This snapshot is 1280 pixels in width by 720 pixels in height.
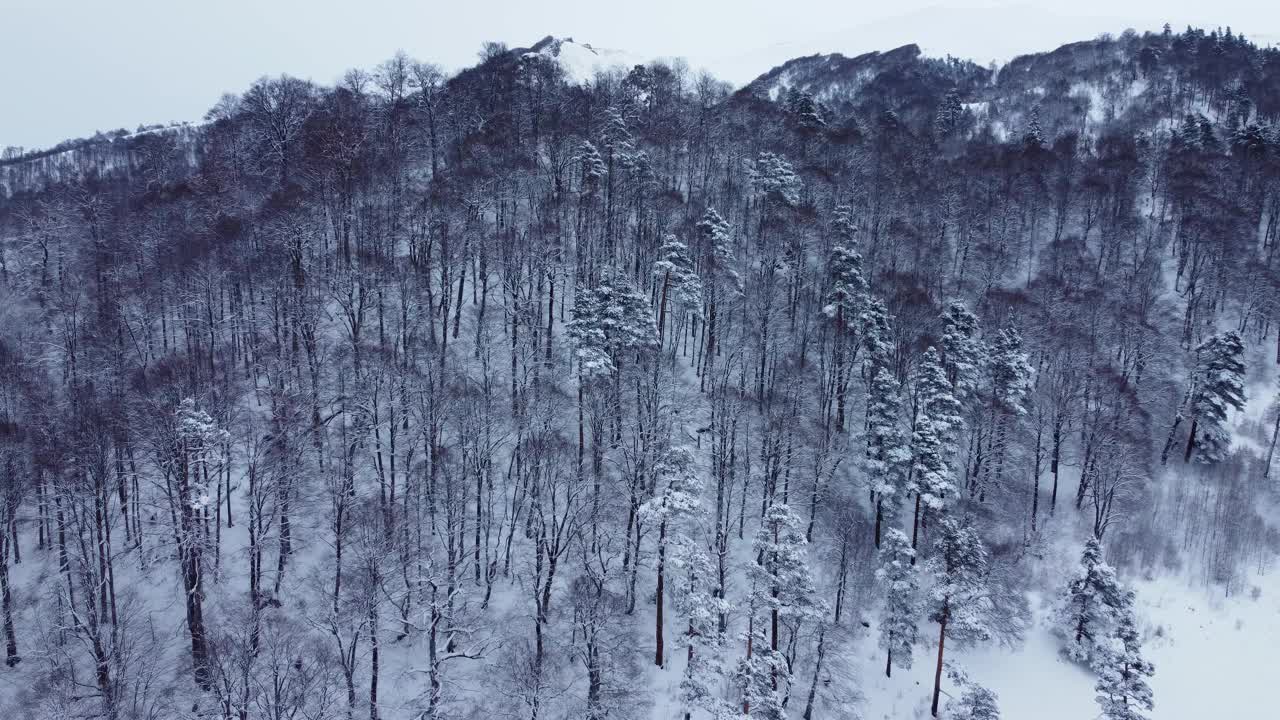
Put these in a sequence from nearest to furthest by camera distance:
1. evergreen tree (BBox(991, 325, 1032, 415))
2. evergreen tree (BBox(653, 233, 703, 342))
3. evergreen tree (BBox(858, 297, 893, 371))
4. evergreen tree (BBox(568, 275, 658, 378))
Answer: evergreen tree (BBox(568, 275, 658, 378)) → evergreen tree (BBox(991, 325, 1032, 415)) → evergreen tree (BBox(858, 297, 893, 371)) → evergreen tree (BBox(653, 233, 703, 342))

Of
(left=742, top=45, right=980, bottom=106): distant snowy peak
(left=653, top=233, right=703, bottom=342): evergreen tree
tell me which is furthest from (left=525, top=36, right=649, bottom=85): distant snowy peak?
(left=653, top=233, right=703, bottom=342): evergreen tree

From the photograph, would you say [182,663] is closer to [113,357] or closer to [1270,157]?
[113,357]

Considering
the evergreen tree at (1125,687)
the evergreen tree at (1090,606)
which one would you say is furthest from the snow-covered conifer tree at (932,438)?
the evergreen tree at (1125,687)

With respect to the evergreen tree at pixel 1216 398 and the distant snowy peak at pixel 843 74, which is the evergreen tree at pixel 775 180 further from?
the distant snowy peak at pixel 843 74

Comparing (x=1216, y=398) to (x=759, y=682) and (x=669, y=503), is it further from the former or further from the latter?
(x=669, y=503)

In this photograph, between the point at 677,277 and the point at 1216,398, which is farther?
the point at 677,277

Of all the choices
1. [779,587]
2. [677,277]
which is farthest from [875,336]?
[779,587]

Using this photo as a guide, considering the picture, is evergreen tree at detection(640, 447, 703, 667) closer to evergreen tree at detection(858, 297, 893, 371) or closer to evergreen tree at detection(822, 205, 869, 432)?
evergreen tree at detection(822, 205, 869, 432)
